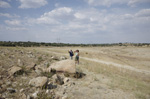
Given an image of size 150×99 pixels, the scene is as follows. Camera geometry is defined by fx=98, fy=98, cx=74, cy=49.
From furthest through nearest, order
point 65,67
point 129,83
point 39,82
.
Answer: point 65,67 → point 129,83 → point 39,82

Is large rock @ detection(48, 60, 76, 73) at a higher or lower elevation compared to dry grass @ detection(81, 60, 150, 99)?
higher

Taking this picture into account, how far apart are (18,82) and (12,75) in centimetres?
82

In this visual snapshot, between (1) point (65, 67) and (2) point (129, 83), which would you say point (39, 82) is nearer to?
(1) point (65, 67)

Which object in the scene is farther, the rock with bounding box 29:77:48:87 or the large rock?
the large rock

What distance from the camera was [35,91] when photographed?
4762 mm

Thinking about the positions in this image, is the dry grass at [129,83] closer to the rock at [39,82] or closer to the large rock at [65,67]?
the large rock at [65,67]

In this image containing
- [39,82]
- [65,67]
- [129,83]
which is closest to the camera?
[39,82]

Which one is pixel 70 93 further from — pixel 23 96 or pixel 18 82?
pixel 18 82

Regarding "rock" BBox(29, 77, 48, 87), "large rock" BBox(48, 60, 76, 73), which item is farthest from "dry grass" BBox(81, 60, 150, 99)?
"rock" BBox(29, 77, 48, 87)

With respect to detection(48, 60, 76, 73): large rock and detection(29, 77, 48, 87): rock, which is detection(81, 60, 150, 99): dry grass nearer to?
detection(48, 60, 76, 73): large rock

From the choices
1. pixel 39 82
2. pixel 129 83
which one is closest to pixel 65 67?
pixel 39 82

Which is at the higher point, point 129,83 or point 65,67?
point 65,67

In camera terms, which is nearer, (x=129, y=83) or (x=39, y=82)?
(x=39, y=82)

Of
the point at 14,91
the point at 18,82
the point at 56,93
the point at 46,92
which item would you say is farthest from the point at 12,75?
the point at 56,93
